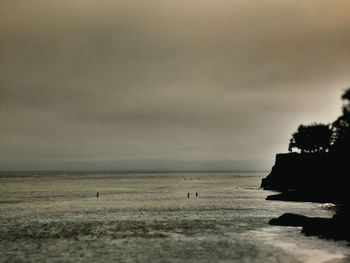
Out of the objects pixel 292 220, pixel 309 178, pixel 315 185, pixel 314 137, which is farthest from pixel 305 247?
pixel 314 137

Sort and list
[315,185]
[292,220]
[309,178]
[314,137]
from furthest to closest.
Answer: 1. [314,137]
2. [309,178]
3. [315,185]
4. [292,220]

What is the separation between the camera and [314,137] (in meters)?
142

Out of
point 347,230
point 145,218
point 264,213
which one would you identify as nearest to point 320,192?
point 264,213

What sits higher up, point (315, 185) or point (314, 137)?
point (314, 137)

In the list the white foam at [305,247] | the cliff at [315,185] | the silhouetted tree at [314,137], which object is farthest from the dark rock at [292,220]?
the silhouetted tree at [314,137]

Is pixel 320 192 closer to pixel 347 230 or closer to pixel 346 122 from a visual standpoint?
pixel 346 122

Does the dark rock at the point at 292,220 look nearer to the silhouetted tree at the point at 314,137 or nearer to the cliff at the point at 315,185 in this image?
the cliff at the point at 315,185

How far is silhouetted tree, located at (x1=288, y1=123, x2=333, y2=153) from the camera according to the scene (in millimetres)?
139750

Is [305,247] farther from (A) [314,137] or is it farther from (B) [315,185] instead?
(A) [314,137]

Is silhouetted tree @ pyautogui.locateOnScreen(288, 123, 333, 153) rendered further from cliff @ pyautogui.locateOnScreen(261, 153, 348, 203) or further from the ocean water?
the ocean water

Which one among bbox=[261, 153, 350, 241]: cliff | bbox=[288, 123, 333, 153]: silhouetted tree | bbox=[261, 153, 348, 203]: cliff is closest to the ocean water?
bbox=[261, 153, 350, 241]: cliff

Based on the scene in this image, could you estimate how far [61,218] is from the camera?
222ft

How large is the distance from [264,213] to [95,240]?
32.6m

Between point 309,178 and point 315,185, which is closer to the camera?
point 315,185
